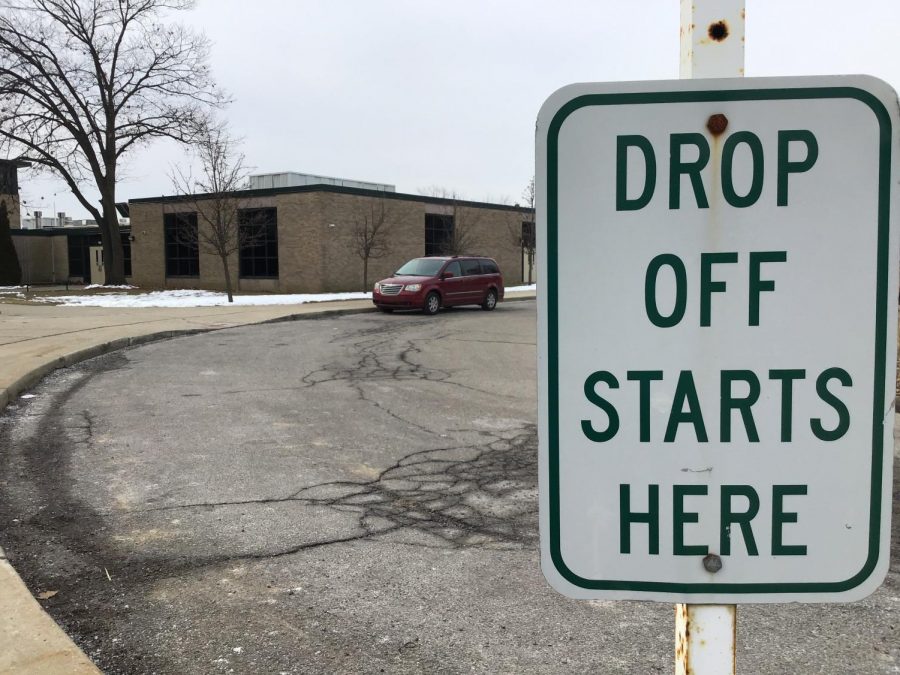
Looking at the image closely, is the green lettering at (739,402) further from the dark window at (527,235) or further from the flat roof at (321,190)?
the dark window at (527,235)

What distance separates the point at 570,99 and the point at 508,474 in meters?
4.88

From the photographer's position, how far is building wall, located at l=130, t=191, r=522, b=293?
112 ft

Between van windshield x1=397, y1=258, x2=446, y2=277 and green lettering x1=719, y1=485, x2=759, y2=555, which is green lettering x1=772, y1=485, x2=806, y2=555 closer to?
green lettering x1=719, y1=485, x2=759, y2=555

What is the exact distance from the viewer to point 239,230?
114ft

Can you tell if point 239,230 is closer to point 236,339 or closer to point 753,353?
point 236,339

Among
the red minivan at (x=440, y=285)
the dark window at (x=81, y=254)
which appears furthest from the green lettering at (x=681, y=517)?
the dark window at (x=81, y=254)

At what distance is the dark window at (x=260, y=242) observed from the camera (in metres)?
35.5

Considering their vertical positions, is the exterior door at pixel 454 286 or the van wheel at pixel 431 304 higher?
the exterior door at pixel 454 286

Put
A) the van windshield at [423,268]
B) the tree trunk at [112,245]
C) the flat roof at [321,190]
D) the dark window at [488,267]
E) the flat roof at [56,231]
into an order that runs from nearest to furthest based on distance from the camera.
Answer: the van windshield at [423,268] < the dark window at [488,267] < the flat roof at [321,190] < the tree trunk at [112,245] < the flat roof at [56,231]

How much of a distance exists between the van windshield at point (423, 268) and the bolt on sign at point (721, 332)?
2085 centimetres

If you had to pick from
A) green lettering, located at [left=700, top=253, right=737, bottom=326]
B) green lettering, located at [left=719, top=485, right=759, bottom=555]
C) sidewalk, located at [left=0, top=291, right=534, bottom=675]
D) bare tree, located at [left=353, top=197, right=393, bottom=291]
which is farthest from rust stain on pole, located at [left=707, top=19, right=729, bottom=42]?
bare tree, located at [left=353, top=197, right=393, bottom=291]

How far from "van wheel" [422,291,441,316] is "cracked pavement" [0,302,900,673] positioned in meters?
12.2

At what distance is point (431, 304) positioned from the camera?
A: 21.6m

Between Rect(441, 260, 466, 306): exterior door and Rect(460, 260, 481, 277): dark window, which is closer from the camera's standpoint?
Rect(441, 260, 466, 306): exterior door
